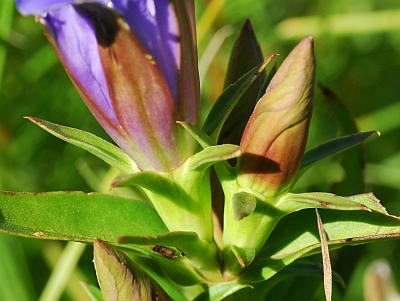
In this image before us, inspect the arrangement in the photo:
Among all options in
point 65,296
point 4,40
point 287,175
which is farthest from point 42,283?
point 287,175

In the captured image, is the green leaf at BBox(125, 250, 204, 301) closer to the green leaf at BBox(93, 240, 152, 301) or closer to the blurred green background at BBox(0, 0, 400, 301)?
the green leaf at BBox(93, 240, 152, 301)

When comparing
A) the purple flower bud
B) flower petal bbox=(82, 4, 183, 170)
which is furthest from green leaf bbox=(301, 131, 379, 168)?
flower petal bbox=(82, 4, 183, 170)

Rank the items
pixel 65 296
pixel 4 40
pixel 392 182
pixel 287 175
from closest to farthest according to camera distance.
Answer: pixel 287 175, pixel 4 40, pixel 65 296, pixel 392 182

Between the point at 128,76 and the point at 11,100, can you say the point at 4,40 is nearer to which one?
the point at 11,100


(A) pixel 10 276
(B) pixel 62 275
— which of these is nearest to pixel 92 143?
(B) pixel 62 275

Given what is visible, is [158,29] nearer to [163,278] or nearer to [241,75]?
[241,75]

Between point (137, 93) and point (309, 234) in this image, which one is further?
point (309, 234)

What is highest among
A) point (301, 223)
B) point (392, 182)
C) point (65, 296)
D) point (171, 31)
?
point (171, 31)

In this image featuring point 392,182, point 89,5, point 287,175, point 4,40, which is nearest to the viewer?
point 89,5
